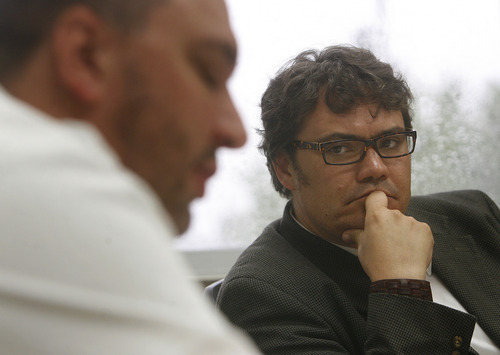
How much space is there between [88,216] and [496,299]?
57.4 inches

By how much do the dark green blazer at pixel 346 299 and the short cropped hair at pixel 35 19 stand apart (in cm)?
94

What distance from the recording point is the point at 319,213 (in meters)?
1.57

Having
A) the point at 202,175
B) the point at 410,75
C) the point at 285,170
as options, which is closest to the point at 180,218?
the point at 202,175

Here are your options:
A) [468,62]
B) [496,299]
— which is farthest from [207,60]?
[468,62]

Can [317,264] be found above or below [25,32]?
below

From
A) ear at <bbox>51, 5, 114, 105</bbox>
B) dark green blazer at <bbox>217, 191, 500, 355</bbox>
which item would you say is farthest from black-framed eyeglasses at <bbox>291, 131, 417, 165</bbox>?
ear at <bbox>51, 5, 114, 105</bbox>

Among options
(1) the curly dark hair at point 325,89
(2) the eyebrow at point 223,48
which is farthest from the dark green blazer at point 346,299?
(2) the eyebrow at point 223,48

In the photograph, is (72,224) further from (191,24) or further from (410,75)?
(410,75)

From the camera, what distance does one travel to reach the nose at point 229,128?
567 mm

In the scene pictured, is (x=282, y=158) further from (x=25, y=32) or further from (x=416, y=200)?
(x=25, y=32)

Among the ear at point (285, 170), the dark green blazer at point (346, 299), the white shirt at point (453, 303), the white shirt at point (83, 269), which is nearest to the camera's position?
the white shirt at point (83, 269)

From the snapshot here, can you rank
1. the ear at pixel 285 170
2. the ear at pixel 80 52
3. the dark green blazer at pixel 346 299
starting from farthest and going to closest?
the ear at pixel 285 170
the dark green blazer at pixel 346 299
the ear at pixel 80 52

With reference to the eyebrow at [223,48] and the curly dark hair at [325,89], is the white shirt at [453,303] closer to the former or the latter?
the curly dark hair at [325,89]

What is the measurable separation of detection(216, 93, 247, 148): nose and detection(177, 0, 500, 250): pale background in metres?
1.78
